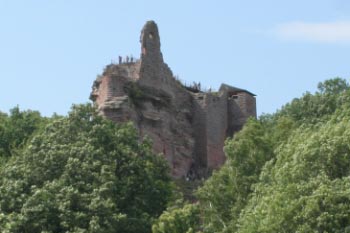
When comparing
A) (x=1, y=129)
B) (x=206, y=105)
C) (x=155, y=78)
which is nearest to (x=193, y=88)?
(x=206, y=105)

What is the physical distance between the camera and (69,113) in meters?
60.2

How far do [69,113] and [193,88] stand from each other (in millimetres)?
29479

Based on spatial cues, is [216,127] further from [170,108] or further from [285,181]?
[285,181]

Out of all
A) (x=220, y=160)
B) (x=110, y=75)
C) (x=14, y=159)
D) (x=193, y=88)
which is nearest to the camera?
(x=14, y=159)

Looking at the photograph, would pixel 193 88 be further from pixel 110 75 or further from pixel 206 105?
pixel 110 75

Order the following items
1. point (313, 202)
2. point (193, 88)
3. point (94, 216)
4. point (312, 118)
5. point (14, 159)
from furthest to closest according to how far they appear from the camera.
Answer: point (193, 88) → point (312, 118) → point (14, 159) → point (94, 216) → point (313, 202)

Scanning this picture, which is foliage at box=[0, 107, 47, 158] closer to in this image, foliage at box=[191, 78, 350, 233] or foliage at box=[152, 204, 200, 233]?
foliage at box=[191, 78, 350, 233]

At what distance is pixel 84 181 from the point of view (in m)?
55.6

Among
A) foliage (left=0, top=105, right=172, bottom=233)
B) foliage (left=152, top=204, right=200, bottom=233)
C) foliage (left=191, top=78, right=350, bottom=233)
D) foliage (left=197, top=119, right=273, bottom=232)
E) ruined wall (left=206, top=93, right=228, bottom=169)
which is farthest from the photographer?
ruined wall (left=206, top=93, right=228, bottom=169)

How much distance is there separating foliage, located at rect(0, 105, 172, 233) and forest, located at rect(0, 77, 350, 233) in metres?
0.05

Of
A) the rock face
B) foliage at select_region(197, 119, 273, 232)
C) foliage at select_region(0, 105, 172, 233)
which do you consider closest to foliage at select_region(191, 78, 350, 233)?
foliage at select_region(197, 119, 273, 232)

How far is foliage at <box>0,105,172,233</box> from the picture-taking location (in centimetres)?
5319

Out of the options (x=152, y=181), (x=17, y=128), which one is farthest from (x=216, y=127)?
(x=152, y=181)

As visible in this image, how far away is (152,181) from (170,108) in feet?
76.7
